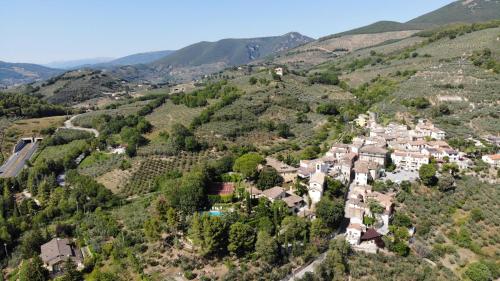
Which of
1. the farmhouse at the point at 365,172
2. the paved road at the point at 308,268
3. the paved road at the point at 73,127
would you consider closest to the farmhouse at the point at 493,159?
the farmhouse at the point at 365,172

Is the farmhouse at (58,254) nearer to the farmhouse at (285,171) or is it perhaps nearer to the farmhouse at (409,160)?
the farmhouse at (285,171)

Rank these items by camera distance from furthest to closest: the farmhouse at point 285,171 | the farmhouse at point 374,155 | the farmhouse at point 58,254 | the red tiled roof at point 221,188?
1. the farmhouse at point 374,155
2. the farmhouse at point 285,171
3. the red tiled roof at point 221,188
4. the farmhouse at point 58,254

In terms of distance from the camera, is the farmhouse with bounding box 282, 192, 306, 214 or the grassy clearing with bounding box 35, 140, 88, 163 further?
the grassy clearing with bounding box 35, 140, 88, 163

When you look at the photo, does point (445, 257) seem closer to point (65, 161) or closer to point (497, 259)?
point (497, 259)

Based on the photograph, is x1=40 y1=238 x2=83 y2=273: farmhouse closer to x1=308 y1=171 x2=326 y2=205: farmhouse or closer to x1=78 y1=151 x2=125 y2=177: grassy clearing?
x1=78 y1=151 x2=125 y2=177: grassy clearing

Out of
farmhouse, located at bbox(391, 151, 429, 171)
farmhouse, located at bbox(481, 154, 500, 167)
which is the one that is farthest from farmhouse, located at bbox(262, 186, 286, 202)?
farmhouse, located at bbox(481, 154, 500, 167)

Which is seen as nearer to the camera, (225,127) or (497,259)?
(497,259)

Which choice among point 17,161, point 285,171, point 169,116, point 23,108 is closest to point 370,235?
point 285,171

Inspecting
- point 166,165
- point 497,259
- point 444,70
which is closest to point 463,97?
point 444,70
